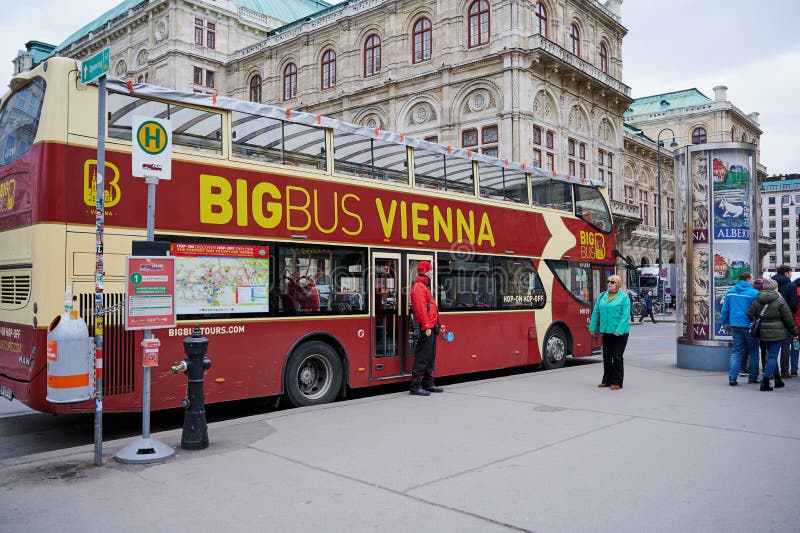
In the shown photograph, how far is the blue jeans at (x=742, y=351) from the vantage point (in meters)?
10.2

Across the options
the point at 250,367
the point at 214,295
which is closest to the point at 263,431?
the point at 250,367

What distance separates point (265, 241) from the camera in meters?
8.18

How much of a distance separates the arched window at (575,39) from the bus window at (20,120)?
35.8m

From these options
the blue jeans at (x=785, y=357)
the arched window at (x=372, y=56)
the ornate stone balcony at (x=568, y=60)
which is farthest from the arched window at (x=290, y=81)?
the blue jeans at (x=785, y=357)

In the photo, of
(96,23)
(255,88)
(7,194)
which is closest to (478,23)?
(255,88)

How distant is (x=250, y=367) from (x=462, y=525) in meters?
4.32

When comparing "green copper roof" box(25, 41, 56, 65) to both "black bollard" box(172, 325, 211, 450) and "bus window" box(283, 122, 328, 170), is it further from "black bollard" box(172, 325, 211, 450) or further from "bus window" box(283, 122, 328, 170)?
"black bollard" box(172, 325, 211, 450)

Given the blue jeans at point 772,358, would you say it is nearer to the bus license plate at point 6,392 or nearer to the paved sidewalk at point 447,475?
the paved sidewalk at point 447,475

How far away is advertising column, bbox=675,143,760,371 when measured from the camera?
39.7ft

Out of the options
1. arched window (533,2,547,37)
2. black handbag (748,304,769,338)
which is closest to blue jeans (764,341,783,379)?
black handbag (748,304,769,338)

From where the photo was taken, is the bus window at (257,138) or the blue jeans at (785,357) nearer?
the bus window at (257,138)

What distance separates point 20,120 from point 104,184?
4.71 feet

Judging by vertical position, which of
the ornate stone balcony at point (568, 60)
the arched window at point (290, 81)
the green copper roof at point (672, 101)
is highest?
the green copper roof at point (672, 101)

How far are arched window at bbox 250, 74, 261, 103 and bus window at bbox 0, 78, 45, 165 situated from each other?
4095 cm
